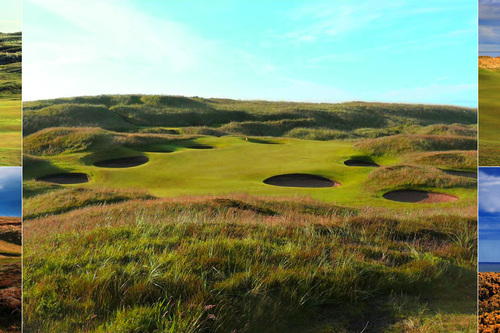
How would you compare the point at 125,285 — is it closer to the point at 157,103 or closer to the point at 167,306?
the point at 167,306

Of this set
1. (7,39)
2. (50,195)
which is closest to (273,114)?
(50,195)

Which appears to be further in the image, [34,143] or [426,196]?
[34,143]

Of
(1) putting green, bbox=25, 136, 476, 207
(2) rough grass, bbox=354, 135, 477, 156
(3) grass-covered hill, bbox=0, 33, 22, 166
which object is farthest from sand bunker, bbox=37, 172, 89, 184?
(2) rough grass, bbox=354, 135, 477, 156

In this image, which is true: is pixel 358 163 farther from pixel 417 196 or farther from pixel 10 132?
pixel 10 132

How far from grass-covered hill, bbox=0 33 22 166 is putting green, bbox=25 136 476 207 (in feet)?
15.7

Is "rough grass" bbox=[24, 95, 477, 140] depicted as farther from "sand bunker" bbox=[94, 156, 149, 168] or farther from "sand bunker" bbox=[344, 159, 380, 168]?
"sand bunker" bbox=[344, 159, 380, 168]

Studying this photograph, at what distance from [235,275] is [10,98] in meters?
4.50

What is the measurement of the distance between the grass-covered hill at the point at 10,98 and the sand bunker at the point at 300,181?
723 cm

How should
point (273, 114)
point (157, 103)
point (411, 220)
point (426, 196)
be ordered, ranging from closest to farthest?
point (411, 220) → point (426, 196) → point (273, 114) → point (157, 103)

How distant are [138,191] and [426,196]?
800cm

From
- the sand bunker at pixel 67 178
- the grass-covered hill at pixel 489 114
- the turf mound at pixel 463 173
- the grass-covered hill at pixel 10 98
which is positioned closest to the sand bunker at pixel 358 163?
the turf mound at pixel 463 173

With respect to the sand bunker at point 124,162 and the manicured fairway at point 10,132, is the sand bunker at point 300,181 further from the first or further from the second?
the manicured fairway at point 10,132

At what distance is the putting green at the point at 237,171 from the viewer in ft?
34.4

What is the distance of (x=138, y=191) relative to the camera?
401 inches
